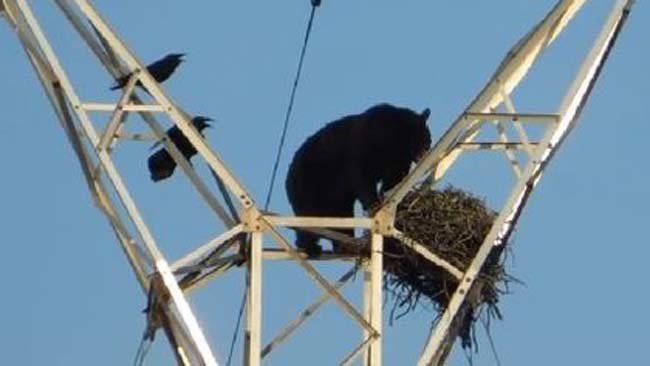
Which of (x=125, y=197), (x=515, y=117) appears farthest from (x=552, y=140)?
(x=125, y=197)

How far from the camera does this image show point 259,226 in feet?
49.8

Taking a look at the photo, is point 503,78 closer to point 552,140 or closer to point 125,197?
point 552,140

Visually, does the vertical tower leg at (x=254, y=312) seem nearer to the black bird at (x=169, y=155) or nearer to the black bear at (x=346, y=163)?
the black bird at (x=169, y=155)

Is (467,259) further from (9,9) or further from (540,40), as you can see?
(9,9)

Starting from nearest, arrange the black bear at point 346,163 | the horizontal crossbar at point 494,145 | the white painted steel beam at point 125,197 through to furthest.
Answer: the white painted steel beam at point 125,197 < the horizontal crossbar at point 494,145 < the black bear at point 346,163

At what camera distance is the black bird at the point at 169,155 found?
51.0 feet

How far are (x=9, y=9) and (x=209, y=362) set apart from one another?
2744mm

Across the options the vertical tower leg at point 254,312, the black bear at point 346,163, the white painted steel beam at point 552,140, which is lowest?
the vertical tower leg at point 254,312

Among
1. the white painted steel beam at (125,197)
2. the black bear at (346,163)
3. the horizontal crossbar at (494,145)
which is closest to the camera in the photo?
the white painted steel beam at (125,197)

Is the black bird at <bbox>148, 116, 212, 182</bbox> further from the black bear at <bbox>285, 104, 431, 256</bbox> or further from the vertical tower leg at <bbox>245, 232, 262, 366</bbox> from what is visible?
the black bear at <bbox>285, 104, 431, 256</bbox>

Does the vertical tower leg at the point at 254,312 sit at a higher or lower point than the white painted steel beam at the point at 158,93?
lower

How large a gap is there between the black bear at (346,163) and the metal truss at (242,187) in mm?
2005

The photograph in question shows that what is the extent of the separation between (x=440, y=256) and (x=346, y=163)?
6.81 feet

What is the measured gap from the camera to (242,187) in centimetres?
1522
